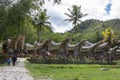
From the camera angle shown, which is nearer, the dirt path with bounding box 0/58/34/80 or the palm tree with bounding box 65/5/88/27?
the dirt path with bounding box 0/58/34/80

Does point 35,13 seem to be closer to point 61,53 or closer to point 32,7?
point 32,7

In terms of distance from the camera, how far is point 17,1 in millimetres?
30812

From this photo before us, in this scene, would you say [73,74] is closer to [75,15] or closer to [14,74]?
[14,74]

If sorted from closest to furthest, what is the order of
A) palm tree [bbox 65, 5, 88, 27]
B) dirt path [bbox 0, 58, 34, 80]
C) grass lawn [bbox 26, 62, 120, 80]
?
dirt path [bbox 0, 58, 34, 80] → grass lawn [bbox 26, 62, 120, 80] → palm tree [bbox 65, 5, 88, 27]

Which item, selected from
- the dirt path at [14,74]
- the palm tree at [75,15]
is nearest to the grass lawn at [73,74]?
the dirt path at [14,74]

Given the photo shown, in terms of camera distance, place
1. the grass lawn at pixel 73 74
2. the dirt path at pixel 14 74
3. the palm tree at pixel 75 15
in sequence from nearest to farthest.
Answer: the dirt path at pixel 14 74
the grass lawn at pixel 73 74
the palm tree at pixel 75 15

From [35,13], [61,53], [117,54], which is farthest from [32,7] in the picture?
[117,54]

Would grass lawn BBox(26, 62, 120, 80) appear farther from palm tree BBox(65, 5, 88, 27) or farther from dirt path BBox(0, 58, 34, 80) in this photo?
palm tree BBox(65, 5, 88, 27)

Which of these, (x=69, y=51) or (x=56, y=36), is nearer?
(x=69, y=51)

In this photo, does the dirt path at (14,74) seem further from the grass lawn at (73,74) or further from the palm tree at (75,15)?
the palm tree at (75,15)

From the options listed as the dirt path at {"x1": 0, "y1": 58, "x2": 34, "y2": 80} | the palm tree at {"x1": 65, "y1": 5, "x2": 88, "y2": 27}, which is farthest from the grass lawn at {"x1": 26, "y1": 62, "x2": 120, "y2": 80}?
the palm tree at {"x1": 65, "y1": 5, "x2": 88, "y2": 27}

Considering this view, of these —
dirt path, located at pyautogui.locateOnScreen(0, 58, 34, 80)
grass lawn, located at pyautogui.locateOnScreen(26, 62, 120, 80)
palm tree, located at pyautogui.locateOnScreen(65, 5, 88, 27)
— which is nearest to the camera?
dirt path, located at pyautogui.locateOnScreen(0, 58, 34, 80)

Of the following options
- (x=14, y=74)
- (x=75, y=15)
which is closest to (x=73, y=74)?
(x=14, y=74)

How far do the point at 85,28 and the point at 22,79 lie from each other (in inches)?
5876
